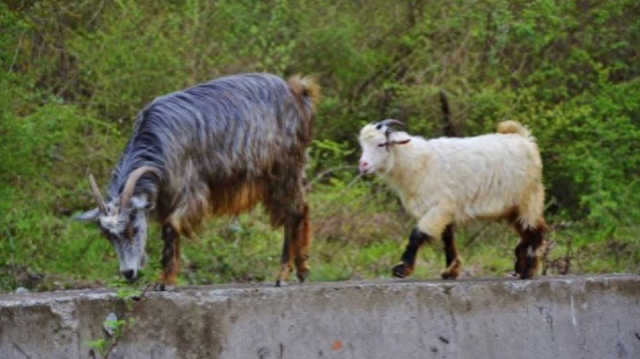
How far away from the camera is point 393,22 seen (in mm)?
14664

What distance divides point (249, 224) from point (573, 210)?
3652mm

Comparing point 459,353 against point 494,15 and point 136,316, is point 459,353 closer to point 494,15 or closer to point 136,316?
point 136,316

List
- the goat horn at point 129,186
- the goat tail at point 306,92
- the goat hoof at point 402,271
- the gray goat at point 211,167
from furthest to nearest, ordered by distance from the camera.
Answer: the goat tail at point 306,92, the goat hoof at point 402,271, the gray goat at point 211,167, the goat horn at point 129,186

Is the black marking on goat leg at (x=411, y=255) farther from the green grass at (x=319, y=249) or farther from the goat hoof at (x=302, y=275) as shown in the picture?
the green grass at (x=319, y=249)

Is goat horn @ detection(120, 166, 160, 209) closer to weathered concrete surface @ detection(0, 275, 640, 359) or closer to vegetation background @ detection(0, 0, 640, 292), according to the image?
weathered concrete surface @ detection(0, 275, 640, 359)

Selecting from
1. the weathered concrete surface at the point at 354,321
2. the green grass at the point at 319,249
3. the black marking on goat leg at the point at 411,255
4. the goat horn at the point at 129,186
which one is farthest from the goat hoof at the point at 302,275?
the green grass at the point at 319,249

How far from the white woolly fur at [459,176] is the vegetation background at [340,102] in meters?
1.63

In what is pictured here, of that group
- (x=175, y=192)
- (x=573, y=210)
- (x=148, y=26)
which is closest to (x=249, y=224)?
(x=148, y=26)

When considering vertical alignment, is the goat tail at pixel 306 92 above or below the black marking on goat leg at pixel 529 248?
above

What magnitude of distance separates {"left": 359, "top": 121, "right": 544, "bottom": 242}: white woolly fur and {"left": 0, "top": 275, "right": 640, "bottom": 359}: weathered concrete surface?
36.9 inches

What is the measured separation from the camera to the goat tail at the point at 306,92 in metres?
8.21

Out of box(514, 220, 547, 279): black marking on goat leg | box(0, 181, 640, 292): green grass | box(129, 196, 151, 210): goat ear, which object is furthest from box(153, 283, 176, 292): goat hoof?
box(0, 181, 640, 292): green grass

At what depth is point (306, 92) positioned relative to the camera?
8.30m

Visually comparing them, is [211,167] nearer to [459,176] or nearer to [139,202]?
[139,202]
